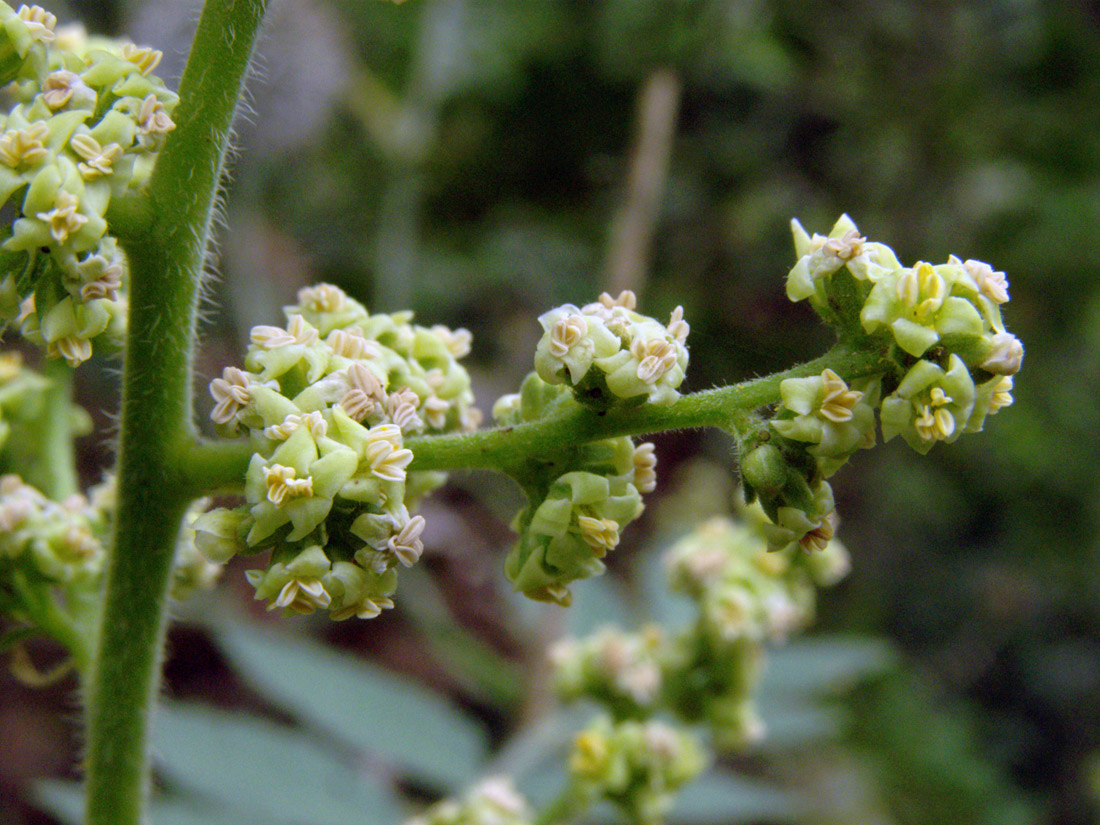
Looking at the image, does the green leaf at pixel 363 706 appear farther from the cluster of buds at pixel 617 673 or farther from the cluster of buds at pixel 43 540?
the cluster of buds at pixel 43 540

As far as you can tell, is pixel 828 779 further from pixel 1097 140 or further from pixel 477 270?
pixel 1097 140

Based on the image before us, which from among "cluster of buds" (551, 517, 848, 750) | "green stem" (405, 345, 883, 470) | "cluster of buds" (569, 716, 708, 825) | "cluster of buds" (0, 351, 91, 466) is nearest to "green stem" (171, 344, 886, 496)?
"green stem" (405, 345, 883, 470)

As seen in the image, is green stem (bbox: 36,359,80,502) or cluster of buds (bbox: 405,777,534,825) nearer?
green stem (bbox: 36,359,80,502)

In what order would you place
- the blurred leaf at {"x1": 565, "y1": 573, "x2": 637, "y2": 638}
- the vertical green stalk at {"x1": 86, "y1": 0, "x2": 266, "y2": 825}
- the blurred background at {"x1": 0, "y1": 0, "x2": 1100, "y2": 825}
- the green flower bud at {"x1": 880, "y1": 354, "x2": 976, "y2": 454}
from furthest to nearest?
the blurred background at {"x1": 0, "y1": 0, "x2": 1100, "y2": 825}
the blurred leaf at {"x1": 565, "y1": 573, "x2": 637, "y2": 638}
the vertical green stalk at {"x1": 86, "y1": 0, "x2": 266, "y2": 825}
the green flower bud at {"x1": 880, "y1": 354, "x2": 976, "y2": 454}

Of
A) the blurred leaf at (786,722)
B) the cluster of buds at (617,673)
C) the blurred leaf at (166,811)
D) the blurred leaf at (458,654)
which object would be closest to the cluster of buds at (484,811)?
the cluster of buds at (617,673)

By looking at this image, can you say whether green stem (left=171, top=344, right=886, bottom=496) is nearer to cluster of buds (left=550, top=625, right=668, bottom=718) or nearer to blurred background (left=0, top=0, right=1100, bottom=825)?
cluster of buds (left=550, top=625, right=668, bottom=718)

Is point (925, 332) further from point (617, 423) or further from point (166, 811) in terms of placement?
point (166, 811)

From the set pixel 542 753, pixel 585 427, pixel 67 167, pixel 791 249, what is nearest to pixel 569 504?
pixel 585 427
